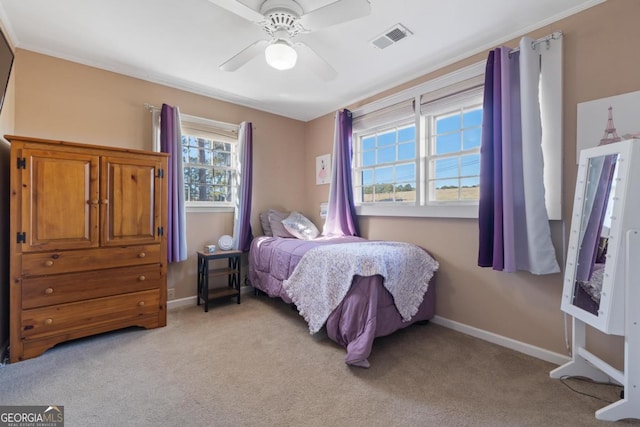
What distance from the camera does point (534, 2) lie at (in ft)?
6.13

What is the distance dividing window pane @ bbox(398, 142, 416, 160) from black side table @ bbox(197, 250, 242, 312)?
7.20 ft

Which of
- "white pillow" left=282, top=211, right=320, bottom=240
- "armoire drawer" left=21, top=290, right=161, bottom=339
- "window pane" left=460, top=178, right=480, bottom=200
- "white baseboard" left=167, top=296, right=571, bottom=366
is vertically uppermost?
"window pane" left=460, top=178, right=480, bottom=200

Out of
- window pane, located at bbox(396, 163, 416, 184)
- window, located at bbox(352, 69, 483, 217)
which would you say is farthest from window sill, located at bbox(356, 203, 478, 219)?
window pane, located at bbox(396, 163, 416, 184)

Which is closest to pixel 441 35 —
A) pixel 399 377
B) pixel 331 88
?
pixel 331 88

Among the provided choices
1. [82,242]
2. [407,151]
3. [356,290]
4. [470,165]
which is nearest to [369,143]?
[407,151]

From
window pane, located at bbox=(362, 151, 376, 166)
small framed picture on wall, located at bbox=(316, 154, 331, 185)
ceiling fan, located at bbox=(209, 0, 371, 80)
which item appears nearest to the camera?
ceiling fan, located at bbox=(209, 0, 371, 80)

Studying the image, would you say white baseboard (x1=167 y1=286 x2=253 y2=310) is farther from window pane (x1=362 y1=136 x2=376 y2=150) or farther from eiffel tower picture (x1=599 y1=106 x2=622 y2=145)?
eiffel tower picture (x1=599 y1=106 x2=622 y2=145)

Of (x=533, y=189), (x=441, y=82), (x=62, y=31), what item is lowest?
(x=533, y=189)

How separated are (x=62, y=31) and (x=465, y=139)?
11.5 feet

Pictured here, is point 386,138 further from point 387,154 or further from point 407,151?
point 407,151

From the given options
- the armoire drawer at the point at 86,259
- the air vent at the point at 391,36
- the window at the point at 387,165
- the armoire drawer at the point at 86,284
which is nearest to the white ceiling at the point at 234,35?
the air vent at the point at 391,36

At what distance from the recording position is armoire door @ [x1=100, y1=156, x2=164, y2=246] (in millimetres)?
2307

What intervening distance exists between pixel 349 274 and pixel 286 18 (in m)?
1.80

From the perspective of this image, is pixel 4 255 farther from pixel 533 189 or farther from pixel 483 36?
pixel 483 36
